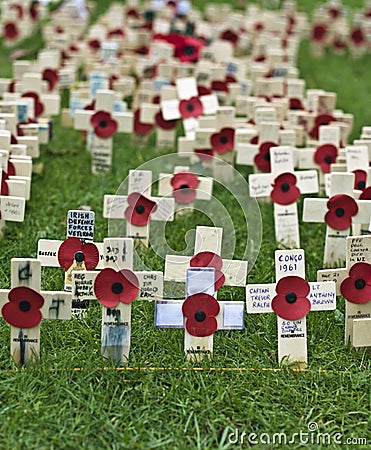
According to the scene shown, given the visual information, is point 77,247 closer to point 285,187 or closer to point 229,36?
point 285,187

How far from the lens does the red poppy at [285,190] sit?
394 centimetres

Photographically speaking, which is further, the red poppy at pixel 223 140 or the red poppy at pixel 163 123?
the red poppy at pixel 163 123

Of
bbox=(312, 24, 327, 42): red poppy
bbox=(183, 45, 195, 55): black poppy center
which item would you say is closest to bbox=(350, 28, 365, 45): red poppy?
bbox=(312, 24, 327, 42): red poppy

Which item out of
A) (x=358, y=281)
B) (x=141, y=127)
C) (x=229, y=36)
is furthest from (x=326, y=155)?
(x=229, y=36)

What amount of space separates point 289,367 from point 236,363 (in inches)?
7.0

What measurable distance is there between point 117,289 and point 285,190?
1268mm

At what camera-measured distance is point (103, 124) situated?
15.5 feet

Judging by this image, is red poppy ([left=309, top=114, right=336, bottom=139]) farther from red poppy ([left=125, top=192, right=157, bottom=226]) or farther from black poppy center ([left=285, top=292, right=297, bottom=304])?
black poppy center ([left=285, top=292, right=297, bottom=304])

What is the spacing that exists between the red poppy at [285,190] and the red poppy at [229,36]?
346 centimetres

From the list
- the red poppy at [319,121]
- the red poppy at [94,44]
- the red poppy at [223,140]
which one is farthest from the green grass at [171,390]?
the red poppy at [94,44]

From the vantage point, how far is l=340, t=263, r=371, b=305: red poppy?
3.06m

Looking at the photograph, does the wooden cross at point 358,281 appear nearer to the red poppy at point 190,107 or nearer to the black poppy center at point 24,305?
the black poppy center at point 24,305

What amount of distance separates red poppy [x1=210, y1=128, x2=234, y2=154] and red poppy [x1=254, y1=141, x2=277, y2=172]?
29 cm

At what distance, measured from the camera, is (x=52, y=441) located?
2604mm
